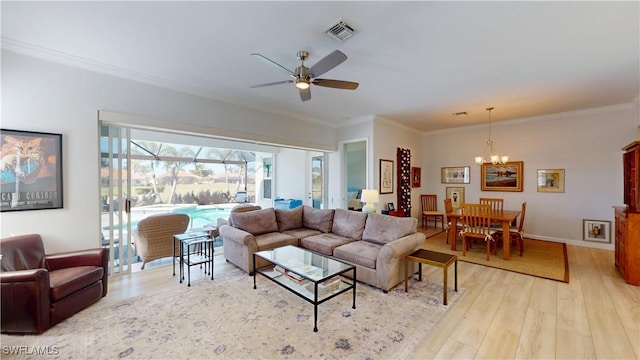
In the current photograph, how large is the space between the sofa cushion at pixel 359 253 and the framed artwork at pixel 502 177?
14.4ft

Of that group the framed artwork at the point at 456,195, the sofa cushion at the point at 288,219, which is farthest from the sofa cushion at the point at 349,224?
the framed artwork at the point at 456,195

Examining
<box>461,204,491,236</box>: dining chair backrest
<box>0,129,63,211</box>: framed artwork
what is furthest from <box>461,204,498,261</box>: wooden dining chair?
<box>0,129,63,211</box>: framed artwork

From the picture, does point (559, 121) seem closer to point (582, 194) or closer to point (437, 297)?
point (582, 194)

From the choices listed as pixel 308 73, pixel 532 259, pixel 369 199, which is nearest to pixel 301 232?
pixel 369 199

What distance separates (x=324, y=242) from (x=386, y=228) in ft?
3.14

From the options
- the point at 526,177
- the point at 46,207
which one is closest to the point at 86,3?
the point at 46,207

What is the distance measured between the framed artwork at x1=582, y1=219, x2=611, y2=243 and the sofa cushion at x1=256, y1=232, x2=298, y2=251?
5884mm

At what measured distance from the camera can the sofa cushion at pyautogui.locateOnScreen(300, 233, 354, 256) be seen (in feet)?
12.1

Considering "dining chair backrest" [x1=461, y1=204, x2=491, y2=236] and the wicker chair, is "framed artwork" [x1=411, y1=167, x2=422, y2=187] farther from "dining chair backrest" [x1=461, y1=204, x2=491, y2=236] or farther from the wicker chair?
the wicker chair

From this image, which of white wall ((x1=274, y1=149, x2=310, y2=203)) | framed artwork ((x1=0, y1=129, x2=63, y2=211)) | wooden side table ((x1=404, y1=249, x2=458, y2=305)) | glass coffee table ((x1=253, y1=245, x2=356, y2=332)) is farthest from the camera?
white wall ((x1=274, y1=149, x2=310, y2=203))

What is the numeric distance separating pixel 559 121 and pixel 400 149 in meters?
3.29

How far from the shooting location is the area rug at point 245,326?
80.4 inches

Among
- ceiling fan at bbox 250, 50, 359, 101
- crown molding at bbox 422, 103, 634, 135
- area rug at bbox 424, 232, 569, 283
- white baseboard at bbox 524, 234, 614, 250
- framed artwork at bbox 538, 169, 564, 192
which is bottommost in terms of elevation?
area rug at bbox 424, 232, 569, 283

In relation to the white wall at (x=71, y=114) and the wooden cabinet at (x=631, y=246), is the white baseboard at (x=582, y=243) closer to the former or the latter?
the wooden cabinet at (x=631, y=246)
